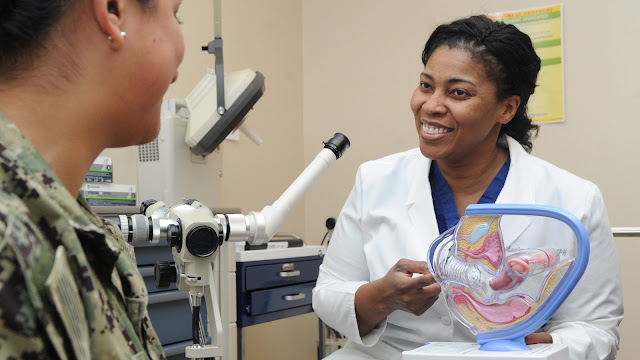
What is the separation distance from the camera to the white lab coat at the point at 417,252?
1.34 metres

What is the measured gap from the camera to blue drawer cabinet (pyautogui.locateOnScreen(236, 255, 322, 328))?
230 cm

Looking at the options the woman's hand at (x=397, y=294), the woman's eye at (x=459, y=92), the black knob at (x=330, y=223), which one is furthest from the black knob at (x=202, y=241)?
the black knob at (x=330, y=223)

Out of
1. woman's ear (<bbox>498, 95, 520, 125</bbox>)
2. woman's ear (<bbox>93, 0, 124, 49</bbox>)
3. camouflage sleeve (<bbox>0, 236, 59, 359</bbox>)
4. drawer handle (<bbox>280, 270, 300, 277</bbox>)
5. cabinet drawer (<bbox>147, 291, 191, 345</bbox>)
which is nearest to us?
camouflage sleeve (<bbox>0, 236, 59, 359</bbox>)

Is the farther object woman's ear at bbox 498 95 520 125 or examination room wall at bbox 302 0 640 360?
examination room wall at bbox 302 0 640 360

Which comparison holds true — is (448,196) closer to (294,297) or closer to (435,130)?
(435,130)

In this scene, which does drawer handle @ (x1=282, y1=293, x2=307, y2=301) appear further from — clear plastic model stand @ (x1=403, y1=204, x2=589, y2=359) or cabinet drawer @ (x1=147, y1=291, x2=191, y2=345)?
clear plastic model stand @ (x1=403, y1=204, x2=589, y2=359)

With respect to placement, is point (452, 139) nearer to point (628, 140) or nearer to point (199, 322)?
point (199, 322)

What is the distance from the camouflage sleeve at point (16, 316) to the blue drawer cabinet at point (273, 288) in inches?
70.3

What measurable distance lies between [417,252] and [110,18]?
38.1 inches

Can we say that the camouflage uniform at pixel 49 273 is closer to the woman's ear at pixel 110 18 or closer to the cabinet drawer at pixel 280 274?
the woman's ear at pixel 110 18

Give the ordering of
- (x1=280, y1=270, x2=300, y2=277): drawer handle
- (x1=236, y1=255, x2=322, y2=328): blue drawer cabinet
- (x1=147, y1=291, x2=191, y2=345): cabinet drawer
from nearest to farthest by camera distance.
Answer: (x1=147, y1=291, x2=191, y2=345): cabinet drawer < (x1=236, y1=255, x2=322, y2=328): blue drawer cabinet < (x1=280, y1=270, x2=300, y2=277): drawer handle

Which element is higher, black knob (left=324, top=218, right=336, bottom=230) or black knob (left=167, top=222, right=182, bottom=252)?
black knob (left=167, top=222, right=182, bottom=252)

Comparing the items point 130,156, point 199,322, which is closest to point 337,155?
point 199,322

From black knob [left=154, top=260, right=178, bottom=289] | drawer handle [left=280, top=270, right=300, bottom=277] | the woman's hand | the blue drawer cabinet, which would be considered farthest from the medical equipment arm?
drawer handle [left=280, top=270, right=300, bottom=277]
